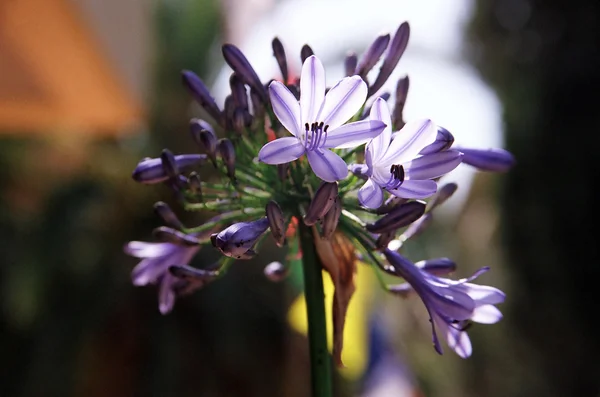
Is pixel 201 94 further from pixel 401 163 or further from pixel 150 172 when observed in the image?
pixel 401 163

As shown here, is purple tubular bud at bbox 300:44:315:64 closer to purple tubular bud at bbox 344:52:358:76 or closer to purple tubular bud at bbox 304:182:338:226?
purple tubular bud at bbox 344:52:358:76

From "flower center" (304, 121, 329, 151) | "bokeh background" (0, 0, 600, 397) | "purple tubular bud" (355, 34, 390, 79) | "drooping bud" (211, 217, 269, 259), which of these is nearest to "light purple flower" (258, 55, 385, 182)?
"flower center" (304, 121, 329, 151)

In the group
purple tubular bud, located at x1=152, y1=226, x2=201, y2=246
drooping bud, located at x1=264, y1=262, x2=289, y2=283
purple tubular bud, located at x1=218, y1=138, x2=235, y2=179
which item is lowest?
drooping bud, located at x1=264, y1=262, x2=289, y2=283

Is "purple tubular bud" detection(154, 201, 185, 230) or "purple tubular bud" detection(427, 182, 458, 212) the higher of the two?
"purple tubular bud" detection(154, 201, 185, 230)

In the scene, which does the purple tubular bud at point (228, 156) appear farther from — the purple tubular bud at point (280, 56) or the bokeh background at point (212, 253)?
the bokeh background at point (212, 253)

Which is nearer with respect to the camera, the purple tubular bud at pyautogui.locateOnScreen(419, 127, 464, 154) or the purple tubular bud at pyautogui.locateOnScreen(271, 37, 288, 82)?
the purple tubular bud at pyautogui.locateOnScreen(419, 127, 464, 154)

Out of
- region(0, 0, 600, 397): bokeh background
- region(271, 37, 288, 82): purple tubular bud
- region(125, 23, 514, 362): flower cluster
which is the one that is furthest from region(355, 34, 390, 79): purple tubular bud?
region(0, 0, 600, 397): bokeh background

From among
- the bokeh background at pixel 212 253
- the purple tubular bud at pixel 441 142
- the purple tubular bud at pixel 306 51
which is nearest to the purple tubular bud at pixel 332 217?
the purple tubular bud at pixel 441 142

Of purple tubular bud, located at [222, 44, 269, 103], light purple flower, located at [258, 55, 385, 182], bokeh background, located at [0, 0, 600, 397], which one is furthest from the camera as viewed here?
bokeh background, located at [0, 0, 600, 397]

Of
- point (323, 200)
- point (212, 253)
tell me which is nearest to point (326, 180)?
point (323, 200)

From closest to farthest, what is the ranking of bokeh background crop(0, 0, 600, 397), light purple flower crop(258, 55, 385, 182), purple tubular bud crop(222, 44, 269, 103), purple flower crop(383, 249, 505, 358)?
light purple flower crop(258, 55, 385, 182) < purple flower crop(383, 249, 505, 358) < purple tubular bud crop(222, 44, 269, 103) < bokeh background crop(0, 0, 600, 397)

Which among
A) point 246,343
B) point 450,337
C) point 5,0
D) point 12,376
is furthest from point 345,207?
point 12,376
